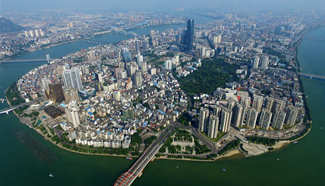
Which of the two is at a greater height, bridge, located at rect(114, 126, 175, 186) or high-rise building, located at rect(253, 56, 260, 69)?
high-rise building, located at rect(253, 56, 260, 69)

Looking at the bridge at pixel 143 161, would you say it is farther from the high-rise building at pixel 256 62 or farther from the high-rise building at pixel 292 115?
the high-rise building at pixel 256 62

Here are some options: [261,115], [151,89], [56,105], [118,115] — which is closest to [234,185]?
[261,115]

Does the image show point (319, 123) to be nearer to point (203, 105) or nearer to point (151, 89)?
point (203, 105)

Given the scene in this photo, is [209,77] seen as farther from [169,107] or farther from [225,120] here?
[225,120]

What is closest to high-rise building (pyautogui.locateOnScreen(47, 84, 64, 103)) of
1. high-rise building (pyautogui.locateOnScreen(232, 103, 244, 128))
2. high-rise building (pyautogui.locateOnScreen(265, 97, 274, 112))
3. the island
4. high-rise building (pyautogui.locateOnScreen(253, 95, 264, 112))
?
the island

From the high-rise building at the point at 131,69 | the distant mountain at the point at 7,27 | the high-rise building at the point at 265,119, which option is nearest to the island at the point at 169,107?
the high-rise building at the point at 265,119

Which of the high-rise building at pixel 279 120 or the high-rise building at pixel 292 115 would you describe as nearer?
the high-rise building at pixel 279 120

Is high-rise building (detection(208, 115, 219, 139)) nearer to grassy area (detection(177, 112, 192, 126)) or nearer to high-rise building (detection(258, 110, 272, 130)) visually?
grassy area (detection(177, 112, 192, 126))
